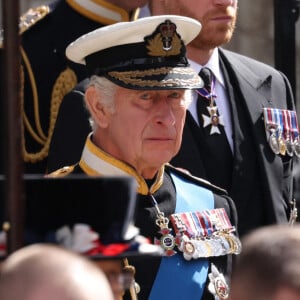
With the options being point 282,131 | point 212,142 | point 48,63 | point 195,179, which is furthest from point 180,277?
point 48,63

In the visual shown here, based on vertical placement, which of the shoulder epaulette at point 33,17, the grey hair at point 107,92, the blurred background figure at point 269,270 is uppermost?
the shoulder epaulette at point 33,17

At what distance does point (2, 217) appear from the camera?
3.44m

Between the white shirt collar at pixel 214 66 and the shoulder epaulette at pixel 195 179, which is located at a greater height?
the white shirt collar at pixel 214 66

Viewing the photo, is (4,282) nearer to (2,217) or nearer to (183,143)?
(2,217)

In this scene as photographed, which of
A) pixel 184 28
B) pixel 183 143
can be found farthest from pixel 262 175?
→ pixel 184 28

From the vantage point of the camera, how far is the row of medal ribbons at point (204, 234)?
4.92 metres

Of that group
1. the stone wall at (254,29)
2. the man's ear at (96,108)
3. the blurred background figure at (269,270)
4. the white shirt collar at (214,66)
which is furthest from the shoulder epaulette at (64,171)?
the stone wall at (254,29)

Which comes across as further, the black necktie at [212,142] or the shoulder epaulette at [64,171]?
the black necktie at [212,142]

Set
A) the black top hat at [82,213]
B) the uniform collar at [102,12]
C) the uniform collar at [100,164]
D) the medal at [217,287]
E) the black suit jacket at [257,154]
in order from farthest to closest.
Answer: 1. the uniform collar at [102,12]
2. the black suit jacket at [257,154]
3. the medal at [217,287]
4. the uniform collar at [100,164]
5. the black top hat at [82,213]

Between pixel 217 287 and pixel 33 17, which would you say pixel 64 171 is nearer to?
pixel 217 287

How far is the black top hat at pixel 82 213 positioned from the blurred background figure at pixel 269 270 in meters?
0.37

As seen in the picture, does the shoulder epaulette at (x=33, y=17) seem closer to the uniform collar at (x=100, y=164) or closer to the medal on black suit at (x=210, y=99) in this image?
the medal on black suit at (x=210, y=99)

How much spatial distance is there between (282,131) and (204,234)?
3.06 ft

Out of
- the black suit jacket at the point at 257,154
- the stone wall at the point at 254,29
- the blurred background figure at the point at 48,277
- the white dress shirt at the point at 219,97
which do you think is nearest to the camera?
the blurred background figure at the point at 48,277
